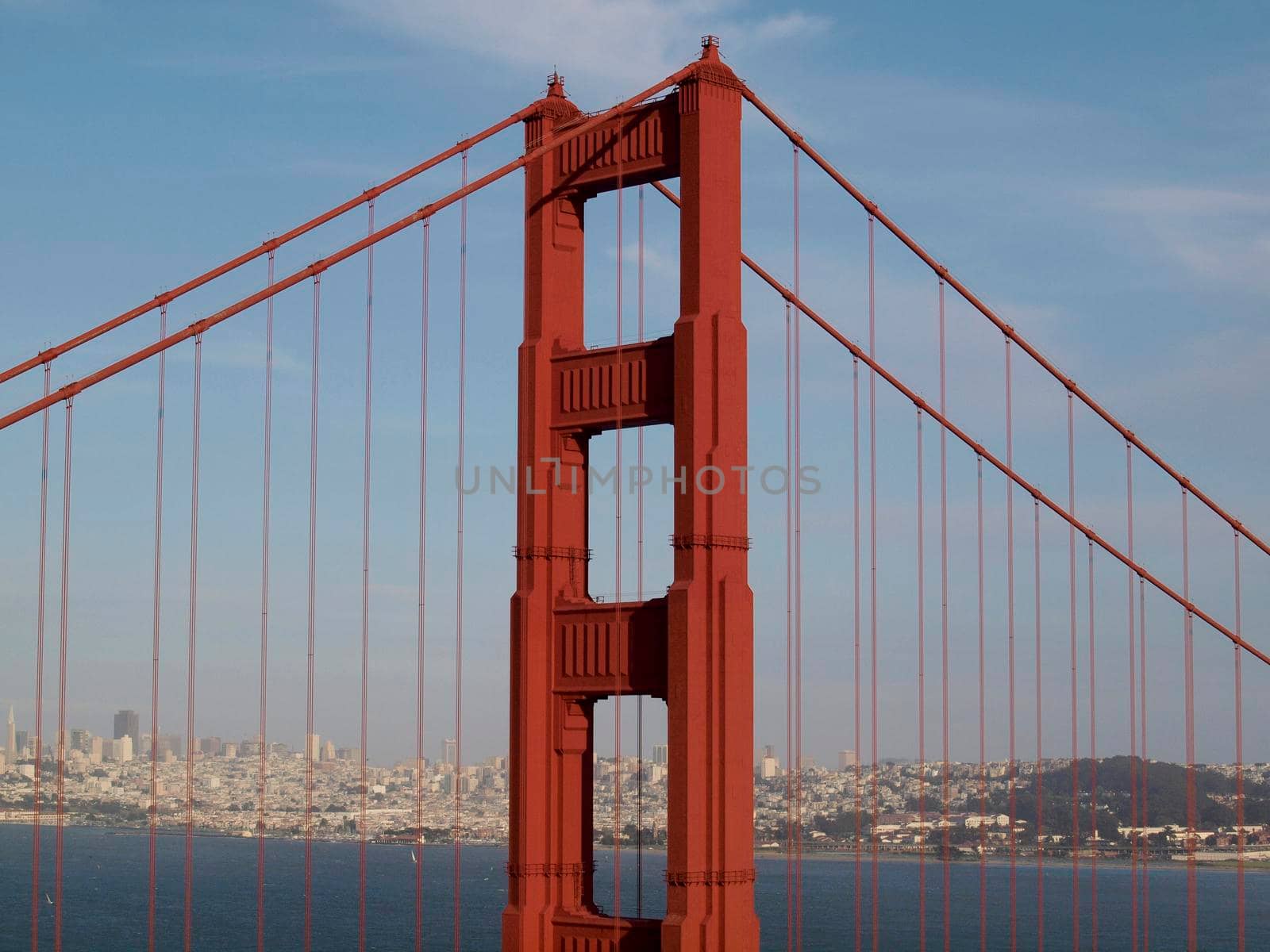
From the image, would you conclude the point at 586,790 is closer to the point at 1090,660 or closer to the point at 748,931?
the point at 748,931

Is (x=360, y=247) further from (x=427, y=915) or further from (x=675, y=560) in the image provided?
(x=427, y=915)

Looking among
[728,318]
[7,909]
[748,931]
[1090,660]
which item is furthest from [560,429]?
[7,909]

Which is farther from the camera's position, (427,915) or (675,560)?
(427,915)

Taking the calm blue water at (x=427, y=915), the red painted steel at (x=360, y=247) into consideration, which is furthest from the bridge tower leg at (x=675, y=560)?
the calm blue water at (x=427, y=915)

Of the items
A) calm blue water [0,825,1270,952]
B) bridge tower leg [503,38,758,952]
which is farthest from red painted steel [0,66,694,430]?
calm blue water [0,825,1270,952]

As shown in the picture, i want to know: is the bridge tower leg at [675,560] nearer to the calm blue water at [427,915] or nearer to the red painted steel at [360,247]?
the red painted steel at [360,247]

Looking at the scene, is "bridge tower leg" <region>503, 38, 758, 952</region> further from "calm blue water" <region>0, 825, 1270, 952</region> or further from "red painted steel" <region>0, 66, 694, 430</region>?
"calm blue water" <region>0, 825, 1270, 952</region>

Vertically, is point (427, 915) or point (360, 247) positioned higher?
point (360, 247)

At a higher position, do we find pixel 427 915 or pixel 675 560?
pixel 675 560

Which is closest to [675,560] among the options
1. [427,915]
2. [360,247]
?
[360,247]
